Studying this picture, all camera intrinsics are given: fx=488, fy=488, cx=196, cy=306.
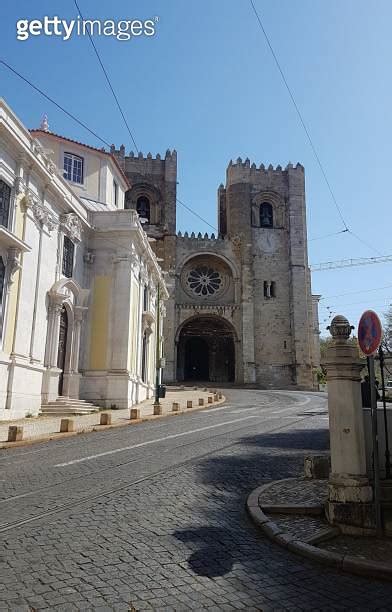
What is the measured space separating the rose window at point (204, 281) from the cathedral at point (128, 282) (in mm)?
110

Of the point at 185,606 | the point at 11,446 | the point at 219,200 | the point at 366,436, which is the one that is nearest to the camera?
the point at 185,606

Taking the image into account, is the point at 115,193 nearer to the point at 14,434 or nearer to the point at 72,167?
the point at 72,167

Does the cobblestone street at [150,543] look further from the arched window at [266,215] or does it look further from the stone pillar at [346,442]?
the arched window at [266,215]

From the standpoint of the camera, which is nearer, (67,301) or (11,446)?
(11,446)

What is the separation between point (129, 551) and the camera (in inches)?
166

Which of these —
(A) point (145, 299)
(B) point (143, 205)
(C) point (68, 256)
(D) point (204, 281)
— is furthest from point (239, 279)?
(C) point (68, 256)

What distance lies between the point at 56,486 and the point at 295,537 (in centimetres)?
342

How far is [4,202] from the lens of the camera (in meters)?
15.2

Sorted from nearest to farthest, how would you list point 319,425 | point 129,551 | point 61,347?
point 129,551 → point 319,425 → point 61,347

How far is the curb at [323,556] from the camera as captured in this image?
398 cm

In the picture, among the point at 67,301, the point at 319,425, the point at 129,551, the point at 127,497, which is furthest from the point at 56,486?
the point at 67,301

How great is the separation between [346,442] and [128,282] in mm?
17442

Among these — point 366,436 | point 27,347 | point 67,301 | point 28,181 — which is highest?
point 28,181

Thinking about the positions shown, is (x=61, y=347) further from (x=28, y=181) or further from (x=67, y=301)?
(x=28, y=181)
